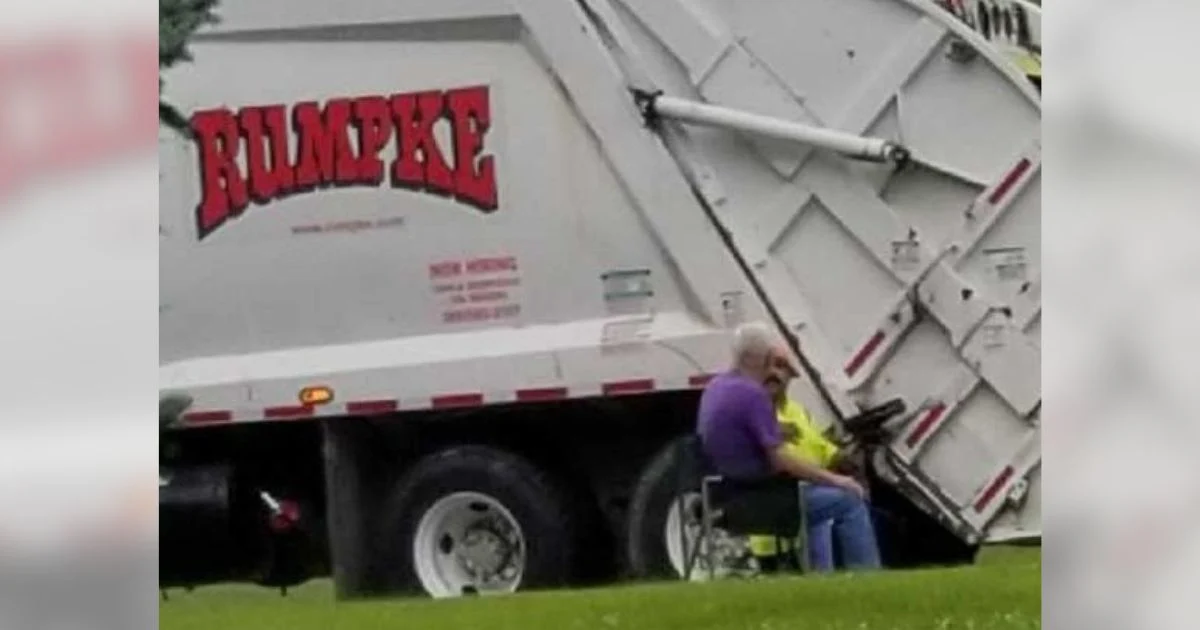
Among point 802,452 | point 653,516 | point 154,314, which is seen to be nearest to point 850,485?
point 802,452

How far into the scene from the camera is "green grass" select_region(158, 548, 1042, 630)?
444cm

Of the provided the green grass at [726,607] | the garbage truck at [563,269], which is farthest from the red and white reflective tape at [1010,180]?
the green grass at [726,607]

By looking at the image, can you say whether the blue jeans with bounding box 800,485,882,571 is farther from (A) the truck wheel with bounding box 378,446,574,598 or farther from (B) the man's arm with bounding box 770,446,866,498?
(A) the truck wheel with bounding box 378,446,574,598

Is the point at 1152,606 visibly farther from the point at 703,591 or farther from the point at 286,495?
the point at 286,495

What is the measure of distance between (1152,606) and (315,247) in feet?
5.93

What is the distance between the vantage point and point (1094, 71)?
395cm

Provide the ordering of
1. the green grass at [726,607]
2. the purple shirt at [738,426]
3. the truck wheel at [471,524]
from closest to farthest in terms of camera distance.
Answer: the green grass at [726,607], the purple shirt at [738,426], the truck wheel at [471,524]

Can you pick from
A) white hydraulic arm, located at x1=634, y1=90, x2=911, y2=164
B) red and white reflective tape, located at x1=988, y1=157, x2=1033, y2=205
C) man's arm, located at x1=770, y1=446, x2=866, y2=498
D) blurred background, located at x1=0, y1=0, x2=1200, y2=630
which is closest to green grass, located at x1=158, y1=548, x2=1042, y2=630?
man's arm, located at x1=770, y1=446, x2=866, y2=498

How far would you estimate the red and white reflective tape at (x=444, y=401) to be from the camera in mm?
4773

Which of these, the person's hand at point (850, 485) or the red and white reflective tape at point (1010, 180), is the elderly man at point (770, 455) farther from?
the red and white reflective tape at point (1010, 180)

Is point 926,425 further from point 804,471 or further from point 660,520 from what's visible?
point 660,520

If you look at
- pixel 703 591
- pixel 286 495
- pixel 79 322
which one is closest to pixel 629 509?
pixel 703 591

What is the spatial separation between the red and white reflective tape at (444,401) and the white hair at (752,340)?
0.24ft

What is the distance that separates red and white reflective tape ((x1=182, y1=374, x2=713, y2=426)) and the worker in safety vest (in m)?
0.15
